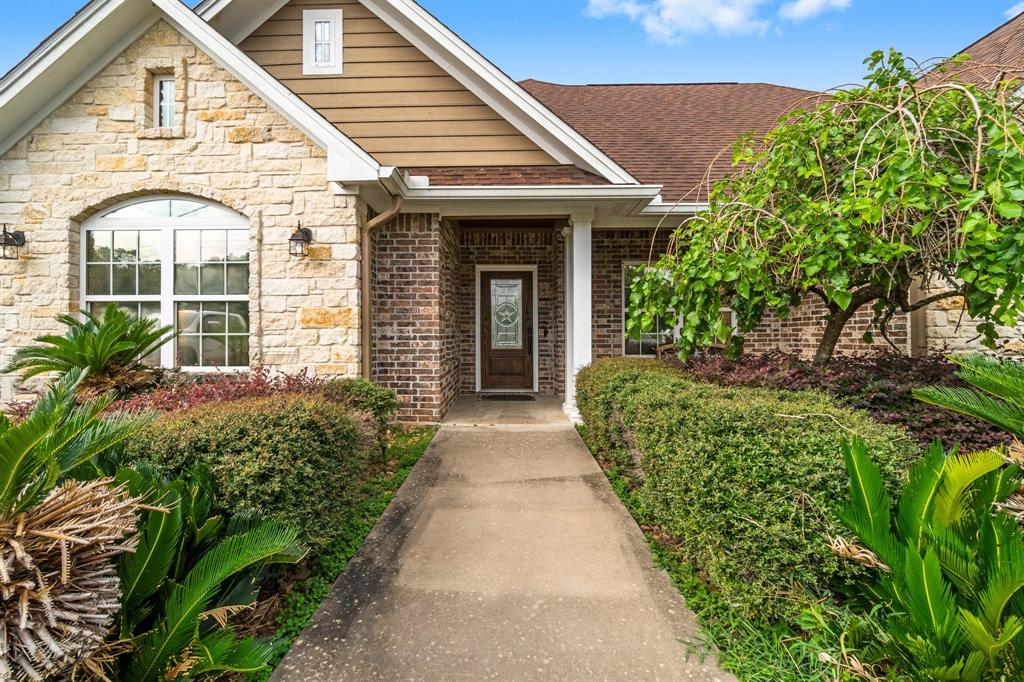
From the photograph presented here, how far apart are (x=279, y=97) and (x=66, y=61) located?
6.91 feet

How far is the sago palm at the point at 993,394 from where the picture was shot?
90.8 inches

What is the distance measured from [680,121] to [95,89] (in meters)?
8.96

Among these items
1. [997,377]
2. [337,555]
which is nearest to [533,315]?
[337,555]

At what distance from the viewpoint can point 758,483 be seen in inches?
90.5

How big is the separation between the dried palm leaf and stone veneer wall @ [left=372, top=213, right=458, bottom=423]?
4.78 meters

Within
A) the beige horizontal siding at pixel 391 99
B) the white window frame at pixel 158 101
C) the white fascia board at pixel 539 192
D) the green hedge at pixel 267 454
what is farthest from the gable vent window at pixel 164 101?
the green hedge at pixel 267 454

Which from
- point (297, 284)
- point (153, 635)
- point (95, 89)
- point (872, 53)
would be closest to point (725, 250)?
point (872, 53)

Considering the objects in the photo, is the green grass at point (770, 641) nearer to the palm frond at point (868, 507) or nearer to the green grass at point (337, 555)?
the palm frond at point (868, 507)

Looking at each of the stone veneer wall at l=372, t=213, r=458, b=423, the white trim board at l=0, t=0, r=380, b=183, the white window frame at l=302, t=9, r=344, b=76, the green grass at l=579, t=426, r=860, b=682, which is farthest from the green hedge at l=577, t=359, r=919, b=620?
the white window frame at l=302, t=9, r=344, b=76

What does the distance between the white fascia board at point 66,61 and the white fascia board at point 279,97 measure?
42 cm

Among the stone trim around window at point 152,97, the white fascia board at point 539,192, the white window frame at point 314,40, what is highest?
the white window frame at point 314,40

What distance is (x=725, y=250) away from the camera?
372 centimetres

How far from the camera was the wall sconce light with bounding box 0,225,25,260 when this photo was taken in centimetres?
530

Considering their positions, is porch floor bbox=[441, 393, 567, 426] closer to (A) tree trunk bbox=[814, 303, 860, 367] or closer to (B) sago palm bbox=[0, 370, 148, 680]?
(A) tree trunk bbox=[814, 303, 860, 367]
